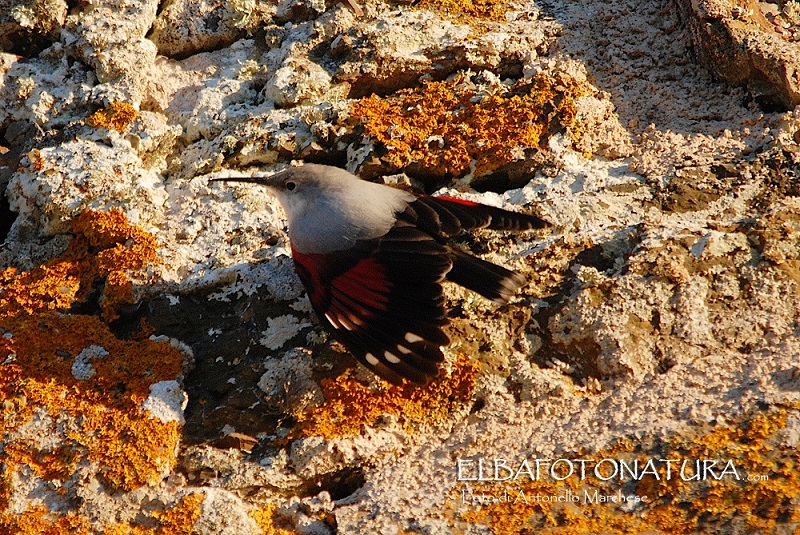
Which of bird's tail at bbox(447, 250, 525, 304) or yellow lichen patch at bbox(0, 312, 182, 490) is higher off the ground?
bird's tail at bbox(447, 250, 525, 304)

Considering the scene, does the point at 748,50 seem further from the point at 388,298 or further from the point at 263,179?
the point at 263,179

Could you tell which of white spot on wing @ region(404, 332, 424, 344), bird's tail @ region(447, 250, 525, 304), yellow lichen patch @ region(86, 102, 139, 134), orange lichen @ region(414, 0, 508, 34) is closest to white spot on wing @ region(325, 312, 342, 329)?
white spot on wing @ region(404, 332, 424, 344)

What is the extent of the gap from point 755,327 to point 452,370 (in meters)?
1.05

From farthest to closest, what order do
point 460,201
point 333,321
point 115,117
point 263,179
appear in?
1. point 115,117
2. point 263,179
3. point 460,201
4. point 333,321

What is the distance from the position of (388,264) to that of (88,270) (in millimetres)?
1282

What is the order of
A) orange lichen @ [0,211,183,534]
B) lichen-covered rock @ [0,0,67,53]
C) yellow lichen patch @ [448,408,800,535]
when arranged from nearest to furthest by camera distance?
yellow lichen patch @ [448,408,800,535]
orange lichen @ [0,211,183,534]
lichen-covered rock @ [0,0,67,53]

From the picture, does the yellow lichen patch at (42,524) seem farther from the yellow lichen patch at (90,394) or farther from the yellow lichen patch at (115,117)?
the yellow lichen patch at (115,117)

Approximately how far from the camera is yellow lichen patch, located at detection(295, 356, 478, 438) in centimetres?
254

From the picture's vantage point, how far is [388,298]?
107 inches

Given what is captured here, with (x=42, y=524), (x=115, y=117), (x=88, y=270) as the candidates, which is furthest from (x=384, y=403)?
(x=115, y=117)

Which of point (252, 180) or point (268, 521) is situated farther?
point (252, 180)

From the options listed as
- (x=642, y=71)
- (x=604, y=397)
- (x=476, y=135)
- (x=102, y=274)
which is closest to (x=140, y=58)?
(x=102, y=274)

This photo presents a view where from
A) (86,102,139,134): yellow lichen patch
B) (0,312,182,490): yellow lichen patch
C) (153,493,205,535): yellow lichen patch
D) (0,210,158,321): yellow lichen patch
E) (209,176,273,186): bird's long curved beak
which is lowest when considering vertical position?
(153,493,205,535): yellow lichen patch

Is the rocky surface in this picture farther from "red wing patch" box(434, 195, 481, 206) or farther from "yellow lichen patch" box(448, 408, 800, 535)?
"red wing patch" box(434, 195, 481, 206)
